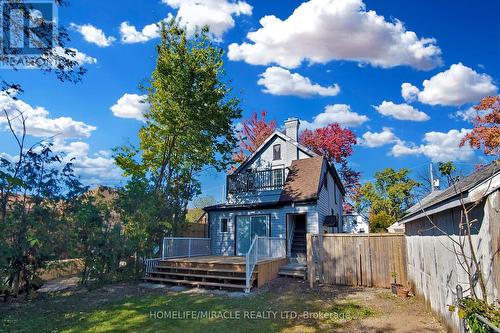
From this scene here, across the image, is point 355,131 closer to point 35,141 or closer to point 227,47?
point 227,47

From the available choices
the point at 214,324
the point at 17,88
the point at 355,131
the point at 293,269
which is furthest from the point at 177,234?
the point at 355,131

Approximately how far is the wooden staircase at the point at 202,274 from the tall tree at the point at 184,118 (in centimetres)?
265

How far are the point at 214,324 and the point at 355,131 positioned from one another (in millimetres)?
26612

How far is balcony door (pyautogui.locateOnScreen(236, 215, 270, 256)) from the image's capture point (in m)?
16.4

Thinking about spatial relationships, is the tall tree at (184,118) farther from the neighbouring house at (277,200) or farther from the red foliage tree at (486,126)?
the red foliage tree at (486,126)

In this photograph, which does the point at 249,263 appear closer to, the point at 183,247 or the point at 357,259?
the point at 357,259

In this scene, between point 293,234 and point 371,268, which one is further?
point 293,234

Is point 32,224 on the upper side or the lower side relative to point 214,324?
upper

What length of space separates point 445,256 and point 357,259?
4.86 metres

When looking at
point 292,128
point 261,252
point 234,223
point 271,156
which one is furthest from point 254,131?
point 261,252

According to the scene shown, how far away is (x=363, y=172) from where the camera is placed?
30953mm

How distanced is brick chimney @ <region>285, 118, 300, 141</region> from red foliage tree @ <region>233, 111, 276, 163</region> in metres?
11.5

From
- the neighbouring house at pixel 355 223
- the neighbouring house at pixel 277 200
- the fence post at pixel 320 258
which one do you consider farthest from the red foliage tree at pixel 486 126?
the neighbouring house at pixel 355 223

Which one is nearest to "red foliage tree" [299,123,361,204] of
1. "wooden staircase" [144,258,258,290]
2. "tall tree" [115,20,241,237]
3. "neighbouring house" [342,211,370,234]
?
"neighbouring house" [342,211,370,234]
